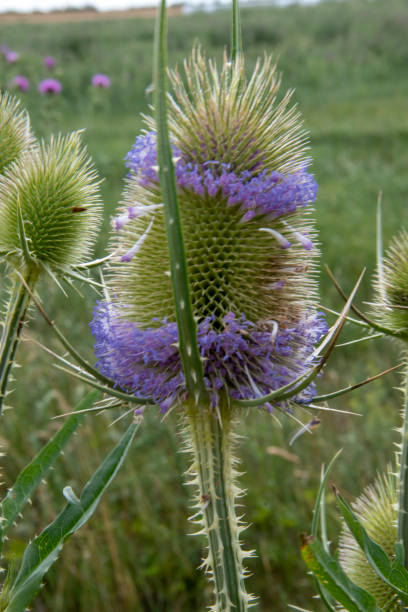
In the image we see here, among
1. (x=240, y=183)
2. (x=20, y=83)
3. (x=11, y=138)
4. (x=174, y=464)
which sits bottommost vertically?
(x=174, y=464)

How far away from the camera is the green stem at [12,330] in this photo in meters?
1.74

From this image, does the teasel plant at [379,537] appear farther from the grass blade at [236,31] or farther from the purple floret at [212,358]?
the grass blade at [236,31]

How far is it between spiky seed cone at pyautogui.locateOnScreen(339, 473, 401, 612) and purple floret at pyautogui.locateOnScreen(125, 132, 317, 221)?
0.86 metres

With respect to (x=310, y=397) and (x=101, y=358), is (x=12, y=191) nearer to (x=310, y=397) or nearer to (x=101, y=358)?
(x=101, y=358)

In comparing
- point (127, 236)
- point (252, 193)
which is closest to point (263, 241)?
point (252, 193)

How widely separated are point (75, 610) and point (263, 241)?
114 inches

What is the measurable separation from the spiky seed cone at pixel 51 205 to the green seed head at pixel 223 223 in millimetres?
324

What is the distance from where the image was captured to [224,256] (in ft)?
5.28

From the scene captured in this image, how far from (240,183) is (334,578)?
0.88 metres

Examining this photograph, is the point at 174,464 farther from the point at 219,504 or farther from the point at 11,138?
the point at 219,504

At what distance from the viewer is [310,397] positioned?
1.65 meters

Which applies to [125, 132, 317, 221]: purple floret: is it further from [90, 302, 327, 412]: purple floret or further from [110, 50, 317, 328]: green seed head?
[90, 302, 327, 412]: purple floret

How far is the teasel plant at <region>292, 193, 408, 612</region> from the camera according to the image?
1.31 m

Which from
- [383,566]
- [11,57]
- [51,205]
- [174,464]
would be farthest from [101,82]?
[383,566]
